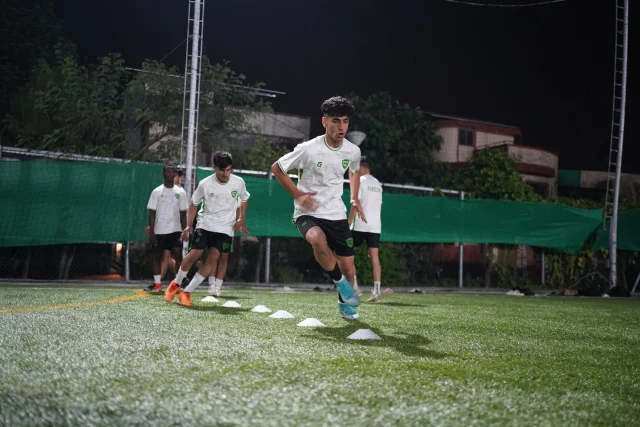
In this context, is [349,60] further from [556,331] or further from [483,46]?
[556,331]

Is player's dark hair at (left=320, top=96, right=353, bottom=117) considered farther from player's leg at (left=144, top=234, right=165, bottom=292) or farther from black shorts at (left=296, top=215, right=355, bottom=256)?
player's leg at (left=144, top=234, right=165, bottom=292)

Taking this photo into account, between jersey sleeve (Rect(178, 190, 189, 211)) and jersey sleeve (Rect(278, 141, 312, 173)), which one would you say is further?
jersey sleeve (Rect(178, 190, 189, 211))

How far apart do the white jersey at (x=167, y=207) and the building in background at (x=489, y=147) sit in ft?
91.0

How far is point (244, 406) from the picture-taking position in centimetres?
244

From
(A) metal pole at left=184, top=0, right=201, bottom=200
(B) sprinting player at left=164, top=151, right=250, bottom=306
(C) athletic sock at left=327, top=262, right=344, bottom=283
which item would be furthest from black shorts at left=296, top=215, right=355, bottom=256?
(A) metal pole at left=184, top=0, right=201, bottom=200

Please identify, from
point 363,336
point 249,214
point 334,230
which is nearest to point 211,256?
point 334,230

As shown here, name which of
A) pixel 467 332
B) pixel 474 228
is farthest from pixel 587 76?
pixel 467 332

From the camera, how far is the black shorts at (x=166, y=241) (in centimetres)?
1049

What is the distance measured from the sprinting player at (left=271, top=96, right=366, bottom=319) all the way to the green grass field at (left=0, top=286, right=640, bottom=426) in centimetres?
56

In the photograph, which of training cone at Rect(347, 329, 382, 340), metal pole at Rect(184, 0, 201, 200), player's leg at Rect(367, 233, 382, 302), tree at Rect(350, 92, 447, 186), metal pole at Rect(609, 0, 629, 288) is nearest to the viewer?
training cone at Rect(347, 329, 382, 340)

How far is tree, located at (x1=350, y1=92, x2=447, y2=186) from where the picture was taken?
30781 mm

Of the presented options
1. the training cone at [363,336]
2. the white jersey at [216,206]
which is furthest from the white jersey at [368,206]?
the training cone at [363,336]

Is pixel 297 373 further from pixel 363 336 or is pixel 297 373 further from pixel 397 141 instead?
pixel 397 141

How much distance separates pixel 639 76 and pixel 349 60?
1734 centimetres
